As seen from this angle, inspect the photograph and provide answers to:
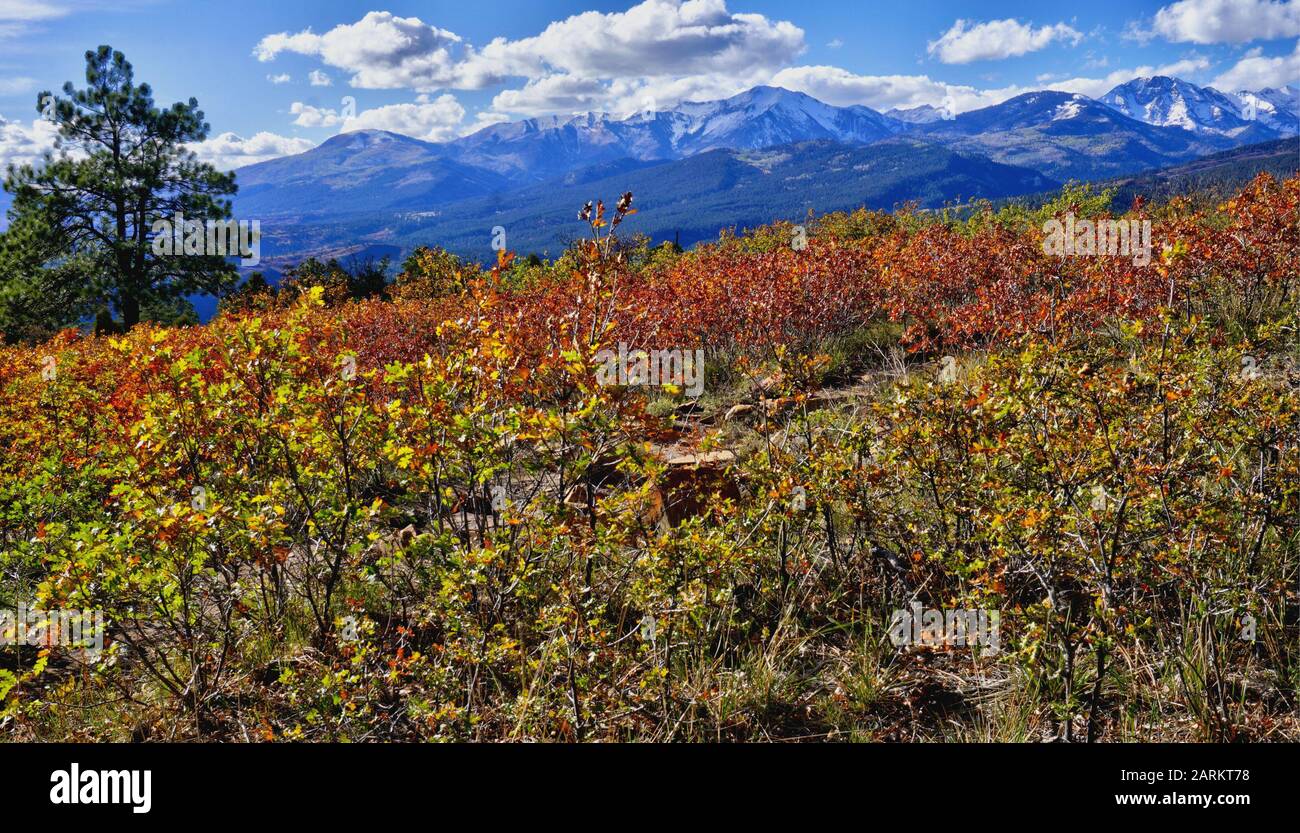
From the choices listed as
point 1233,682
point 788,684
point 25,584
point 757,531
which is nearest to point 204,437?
point 25,584

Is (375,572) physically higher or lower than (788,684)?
higher

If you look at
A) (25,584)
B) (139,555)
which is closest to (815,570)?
(139,555)

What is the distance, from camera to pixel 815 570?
463 centimetres

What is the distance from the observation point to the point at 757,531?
406 centimetres

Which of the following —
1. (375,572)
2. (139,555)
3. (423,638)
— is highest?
(139,555)

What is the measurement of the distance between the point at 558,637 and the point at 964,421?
99.5 inches

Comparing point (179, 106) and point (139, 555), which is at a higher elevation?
point (179, 106)

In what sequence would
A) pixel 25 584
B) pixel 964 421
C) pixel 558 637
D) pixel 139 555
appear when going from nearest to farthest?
pixel 139 555 < pixel 558 637 < pixel 964 421 < pixel 25 584

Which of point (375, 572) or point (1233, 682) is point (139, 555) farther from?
point (1233, 682)

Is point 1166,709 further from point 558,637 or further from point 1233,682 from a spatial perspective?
point 558,637

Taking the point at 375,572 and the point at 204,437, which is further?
the point at 204,437

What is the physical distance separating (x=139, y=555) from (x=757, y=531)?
3.15 meters

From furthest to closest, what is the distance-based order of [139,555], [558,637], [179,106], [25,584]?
[179,106]
[25,584]
[558,637]
[139,555]
